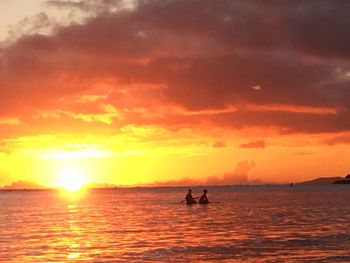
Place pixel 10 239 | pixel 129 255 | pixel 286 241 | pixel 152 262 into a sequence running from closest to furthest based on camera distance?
pixel 152 262
pixel 129 255
pixel 286 241
pixel 10 239

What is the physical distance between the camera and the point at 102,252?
4122cm

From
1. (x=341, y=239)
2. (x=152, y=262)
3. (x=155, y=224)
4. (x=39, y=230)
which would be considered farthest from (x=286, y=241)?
(x=39, y=230)

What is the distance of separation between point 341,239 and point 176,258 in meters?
15.9

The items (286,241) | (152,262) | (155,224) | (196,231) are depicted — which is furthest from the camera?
(155,224)

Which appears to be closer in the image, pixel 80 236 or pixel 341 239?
pixel 341 239

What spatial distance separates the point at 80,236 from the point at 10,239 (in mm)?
6093

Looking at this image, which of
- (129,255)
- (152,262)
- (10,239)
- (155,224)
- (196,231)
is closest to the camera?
(152,262)

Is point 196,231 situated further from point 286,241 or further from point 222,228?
point 286,241

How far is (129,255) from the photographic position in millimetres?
39219

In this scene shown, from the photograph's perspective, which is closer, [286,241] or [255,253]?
[255,253]

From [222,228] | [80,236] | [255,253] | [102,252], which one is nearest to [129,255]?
[102,252]

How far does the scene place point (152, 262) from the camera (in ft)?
118

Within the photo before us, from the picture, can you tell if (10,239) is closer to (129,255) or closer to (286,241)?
(129,255)

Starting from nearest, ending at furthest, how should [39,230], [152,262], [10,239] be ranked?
[152,262] < [10,239] < [39,230]
